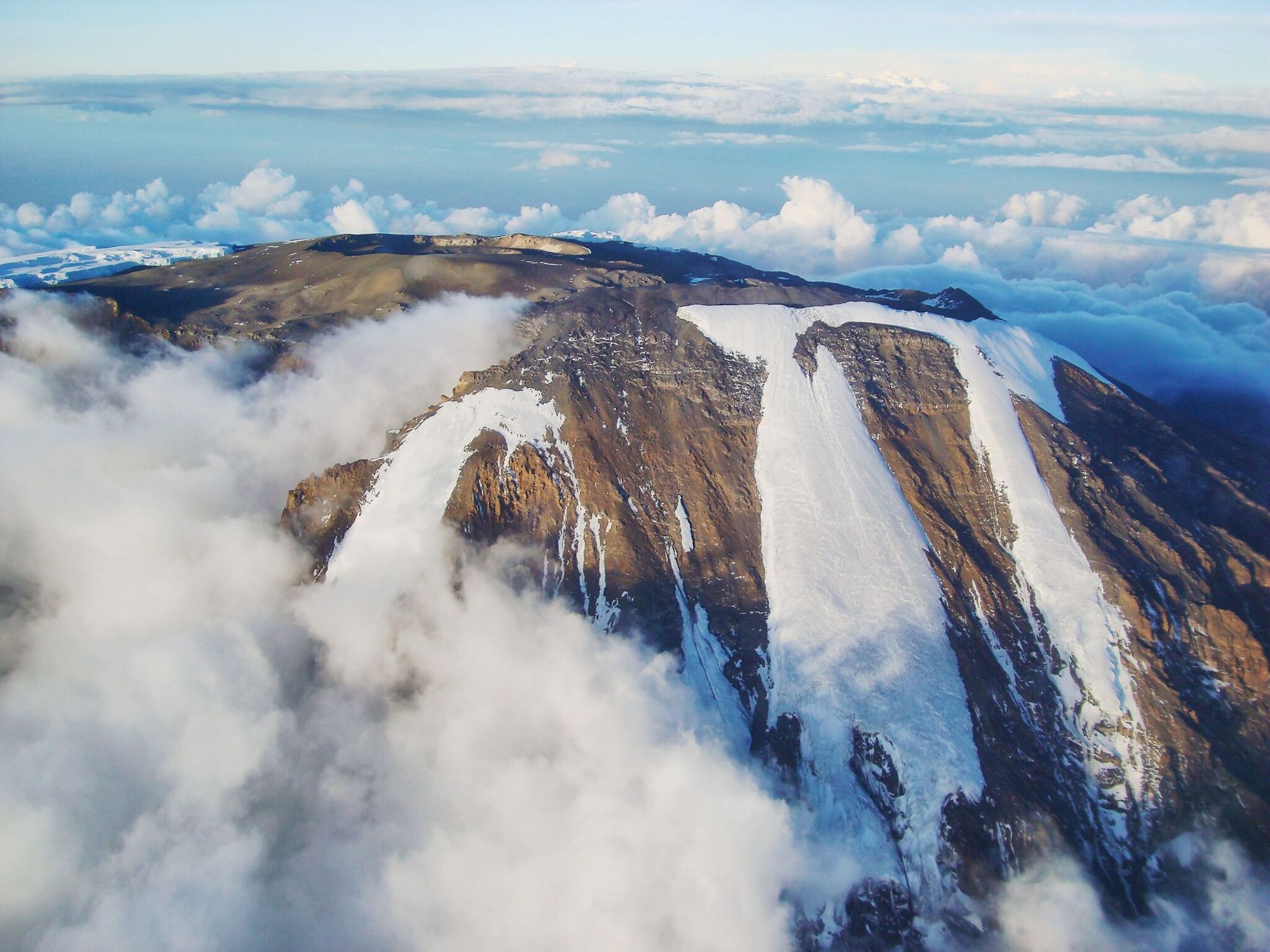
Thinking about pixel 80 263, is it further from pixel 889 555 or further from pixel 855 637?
pixel 855 637

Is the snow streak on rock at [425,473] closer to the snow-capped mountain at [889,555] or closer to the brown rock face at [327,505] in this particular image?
the snow-capped mountain at [889,555]

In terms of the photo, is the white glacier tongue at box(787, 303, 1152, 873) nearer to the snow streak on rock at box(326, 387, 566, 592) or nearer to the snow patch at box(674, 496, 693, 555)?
the snow patch at box(674, 496, 693, 555)

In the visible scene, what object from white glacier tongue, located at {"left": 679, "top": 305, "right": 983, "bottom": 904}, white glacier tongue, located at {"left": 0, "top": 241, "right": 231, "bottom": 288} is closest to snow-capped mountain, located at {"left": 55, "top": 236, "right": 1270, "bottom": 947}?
white glacier tongue, located at {"left": 679, "top": 305, "right": 983, "bottom": 904}

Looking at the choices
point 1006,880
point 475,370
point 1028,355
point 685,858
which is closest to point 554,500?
point 475,370

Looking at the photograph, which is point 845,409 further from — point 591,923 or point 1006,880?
point 591,923

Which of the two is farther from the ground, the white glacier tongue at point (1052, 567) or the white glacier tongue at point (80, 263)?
the white glacier tongue at point (1052, 567)

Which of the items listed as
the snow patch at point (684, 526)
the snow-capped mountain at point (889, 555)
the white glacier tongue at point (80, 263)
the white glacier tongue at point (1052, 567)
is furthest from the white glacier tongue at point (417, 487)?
the white glacier tongue at point (80, 263)
